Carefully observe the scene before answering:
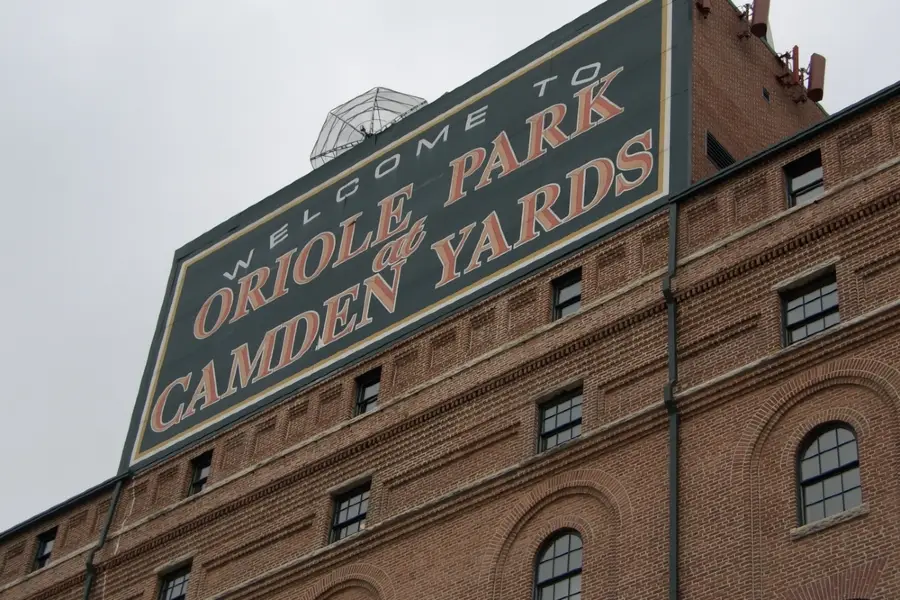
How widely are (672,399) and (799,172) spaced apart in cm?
577

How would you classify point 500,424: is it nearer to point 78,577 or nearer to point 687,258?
point 687,258

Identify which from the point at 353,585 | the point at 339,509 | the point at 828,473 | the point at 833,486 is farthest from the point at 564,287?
the point at 833,486

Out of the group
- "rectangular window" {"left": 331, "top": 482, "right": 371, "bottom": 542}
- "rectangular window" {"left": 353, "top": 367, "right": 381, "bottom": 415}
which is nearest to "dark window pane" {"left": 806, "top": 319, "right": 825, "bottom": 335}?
"rectangular window" {"left": 331, "top": 482, "right": 371, "bottom": 542}

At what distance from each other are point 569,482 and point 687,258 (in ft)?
17.2

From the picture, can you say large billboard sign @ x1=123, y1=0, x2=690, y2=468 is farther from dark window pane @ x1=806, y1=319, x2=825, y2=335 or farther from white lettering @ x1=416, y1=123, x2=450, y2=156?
dark window pane @ x1=806, y1=319, x2=825, y2=335

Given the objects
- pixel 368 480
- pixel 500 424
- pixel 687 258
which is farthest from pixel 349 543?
pixel 687 258

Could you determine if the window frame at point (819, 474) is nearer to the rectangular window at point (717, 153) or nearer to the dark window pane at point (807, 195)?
the dark window pane at point (807, 195)

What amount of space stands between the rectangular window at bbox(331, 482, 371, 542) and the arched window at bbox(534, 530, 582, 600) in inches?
219

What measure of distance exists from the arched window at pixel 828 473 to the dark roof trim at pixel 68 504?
20.8m

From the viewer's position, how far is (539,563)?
111 feet

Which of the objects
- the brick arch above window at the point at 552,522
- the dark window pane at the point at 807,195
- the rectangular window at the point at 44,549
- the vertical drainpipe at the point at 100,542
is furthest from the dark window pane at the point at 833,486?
the rectangular window at the point at 44,549

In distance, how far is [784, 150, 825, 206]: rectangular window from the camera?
35.1 m

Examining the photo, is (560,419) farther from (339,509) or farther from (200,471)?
(200,471)

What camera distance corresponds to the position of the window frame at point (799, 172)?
115 ft
